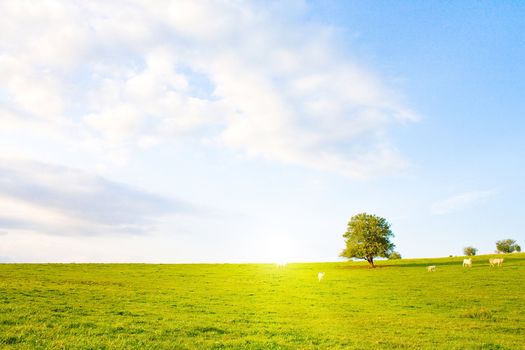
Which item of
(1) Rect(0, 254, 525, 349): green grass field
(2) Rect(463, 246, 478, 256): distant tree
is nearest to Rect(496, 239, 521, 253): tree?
(2) Rect(463, 246, 478, 256): distant tree

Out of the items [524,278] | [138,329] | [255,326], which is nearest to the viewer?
[138,329]

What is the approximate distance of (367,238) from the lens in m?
82.3

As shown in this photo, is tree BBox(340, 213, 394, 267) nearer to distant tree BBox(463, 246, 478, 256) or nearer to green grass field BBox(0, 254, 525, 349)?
green grass field BBox(0, 254, 525, 349)

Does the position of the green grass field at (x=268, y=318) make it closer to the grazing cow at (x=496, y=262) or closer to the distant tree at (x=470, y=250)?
the grazing cow at (x=496, y=262)

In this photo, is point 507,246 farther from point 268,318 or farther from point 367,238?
point 268,318

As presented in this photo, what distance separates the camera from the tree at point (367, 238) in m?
79.8

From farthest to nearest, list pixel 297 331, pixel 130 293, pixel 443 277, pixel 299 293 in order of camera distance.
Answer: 1. pixel 443 277
2. pixel 299 293
3. pixel 130 293
4. pixel 297 331

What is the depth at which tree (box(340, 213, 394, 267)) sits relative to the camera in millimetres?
79750

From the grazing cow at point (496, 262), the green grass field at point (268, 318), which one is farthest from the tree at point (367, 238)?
the green grass field at point (268, 318)

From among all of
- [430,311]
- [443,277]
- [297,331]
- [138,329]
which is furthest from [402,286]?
[138,329]

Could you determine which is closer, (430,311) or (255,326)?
(255,326)

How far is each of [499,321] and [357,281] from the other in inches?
1083

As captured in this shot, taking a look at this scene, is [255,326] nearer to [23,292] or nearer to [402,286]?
[23,292]

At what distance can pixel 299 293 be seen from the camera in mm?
42906
